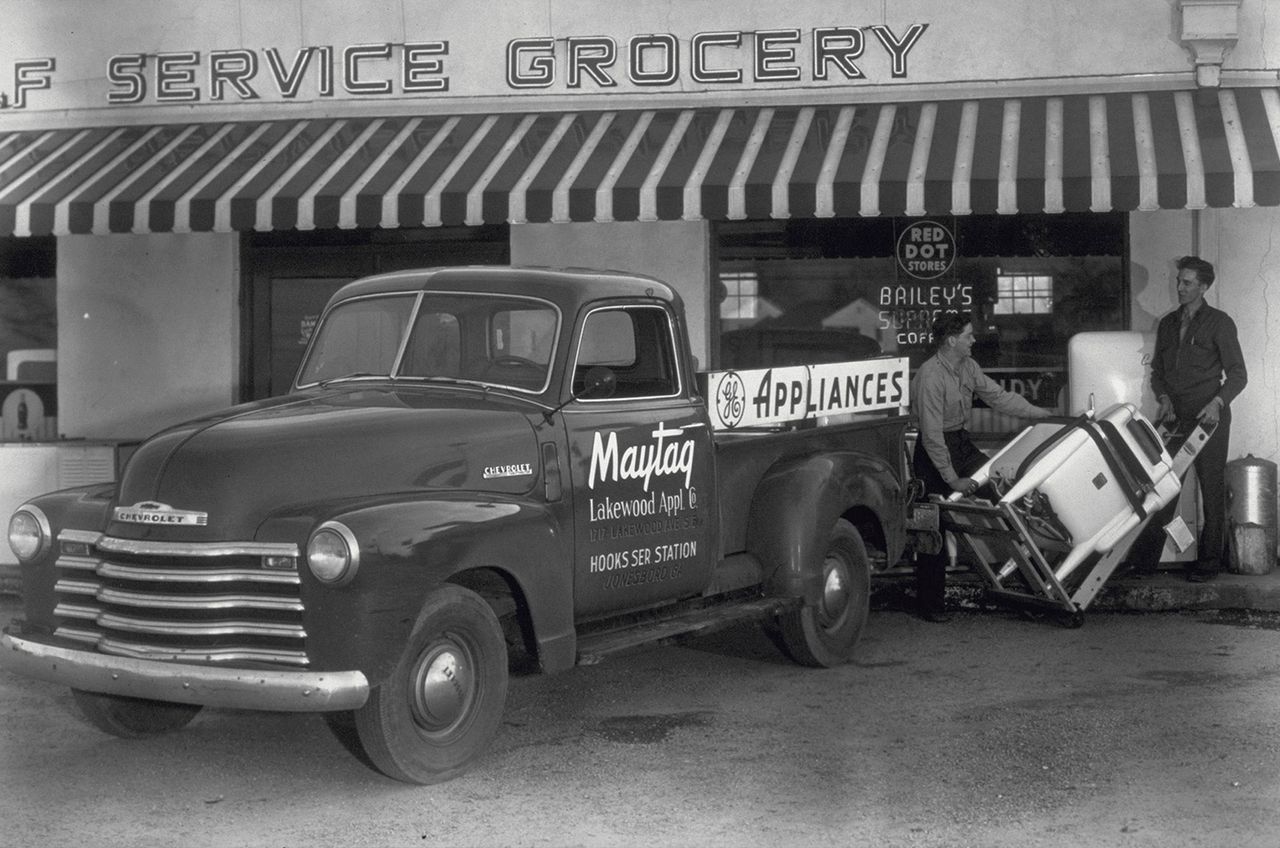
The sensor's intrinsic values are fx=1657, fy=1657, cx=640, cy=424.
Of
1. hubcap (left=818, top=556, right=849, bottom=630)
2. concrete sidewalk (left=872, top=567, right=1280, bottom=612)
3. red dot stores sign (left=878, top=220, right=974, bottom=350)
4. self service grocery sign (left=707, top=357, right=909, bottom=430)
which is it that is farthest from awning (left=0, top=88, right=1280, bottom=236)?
hubcap (left=818, top=556, right=849, bottom=630)

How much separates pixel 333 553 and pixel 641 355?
2305 millimetres

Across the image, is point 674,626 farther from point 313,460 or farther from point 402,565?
point 313,460

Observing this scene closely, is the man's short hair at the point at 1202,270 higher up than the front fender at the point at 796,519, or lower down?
higher up

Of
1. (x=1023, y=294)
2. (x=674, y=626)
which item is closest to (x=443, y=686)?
(x=674, y=626)

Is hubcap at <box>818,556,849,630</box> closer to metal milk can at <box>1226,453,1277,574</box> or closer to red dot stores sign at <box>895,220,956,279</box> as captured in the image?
metal milk can at <box>1226,453,1277,574</box>

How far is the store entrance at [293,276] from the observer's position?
12.5 meters

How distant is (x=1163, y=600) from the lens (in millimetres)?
9711

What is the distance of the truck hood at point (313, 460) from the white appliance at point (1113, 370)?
5.04 meters

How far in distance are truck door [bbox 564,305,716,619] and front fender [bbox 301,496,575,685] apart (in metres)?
0.47

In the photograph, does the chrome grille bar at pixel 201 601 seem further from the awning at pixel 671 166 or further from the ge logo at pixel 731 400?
the awning at pixel 671 166

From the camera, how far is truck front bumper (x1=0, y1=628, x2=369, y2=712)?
5.33 meters

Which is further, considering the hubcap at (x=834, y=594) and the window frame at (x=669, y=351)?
the hubcap at (x=834, y=594)

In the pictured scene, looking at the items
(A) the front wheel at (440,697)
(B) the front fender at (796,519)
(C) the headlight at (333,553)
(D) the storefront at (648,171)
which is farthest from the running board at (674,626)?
(D) the storefront at (648,171)

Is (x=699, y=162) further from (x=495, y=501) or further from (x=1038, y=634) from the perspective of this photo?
(x=495, y=501)
